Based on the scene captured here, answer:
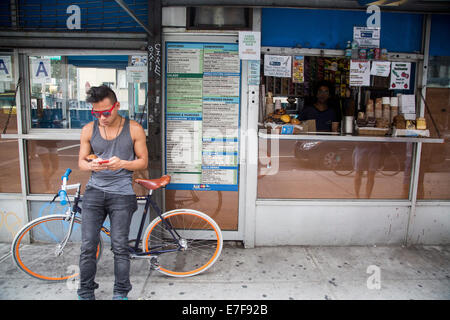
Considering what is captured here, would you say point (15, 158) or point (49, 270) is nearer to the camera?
point (49, 270)

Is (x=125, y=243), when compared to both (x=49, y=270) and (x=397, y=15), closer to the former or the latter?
(x=49, y=270)

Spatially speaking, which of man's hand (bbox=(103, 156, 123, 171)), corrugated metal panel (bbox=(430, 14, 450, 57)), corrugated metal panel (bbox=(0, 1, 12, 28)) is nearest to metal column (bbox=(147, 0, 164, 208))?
man's hand (bbox=(103, 156, 123, 171))

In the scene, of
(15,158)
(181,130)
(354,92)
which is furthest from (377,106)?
(15,158)

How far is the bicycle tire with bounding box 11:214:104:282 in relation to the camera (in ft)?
11.1

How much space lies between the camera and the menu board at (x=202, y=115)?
4.09 m

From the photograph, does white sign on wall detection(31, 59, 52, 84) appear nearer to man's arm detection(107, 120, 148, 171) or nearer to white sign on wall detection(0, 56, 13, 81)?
white sign on wall detection(0, 56, 13, 81)

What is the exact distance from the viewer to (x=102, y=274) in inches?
143

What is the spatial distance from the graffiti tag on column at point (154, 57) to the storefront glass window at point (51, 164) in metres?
1.34

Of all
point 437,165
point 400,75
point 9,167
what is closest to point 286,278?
point 437,165

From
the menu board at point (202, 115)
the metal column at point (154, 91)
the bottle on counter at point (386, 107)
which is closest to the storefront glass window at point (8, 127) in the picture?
the metal column at point (154, 91)

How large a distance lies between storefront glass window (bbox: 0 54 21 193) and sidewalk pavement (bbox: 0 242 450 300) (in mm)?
853

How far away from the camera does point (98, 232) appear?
9.74 feet

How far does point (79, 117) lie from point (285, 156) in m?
2.76

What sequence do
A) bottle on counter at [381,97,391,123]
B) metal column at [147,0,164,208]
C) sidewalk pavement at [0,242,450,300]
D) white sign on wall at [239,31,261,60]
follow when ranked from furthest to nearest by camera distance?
bottle on counter at [381,97,391,123] < white sign on wall at [239,31,261,60] < metal column at [147,0,164,208] < sidewalk pavement at [0,242,450,300]
